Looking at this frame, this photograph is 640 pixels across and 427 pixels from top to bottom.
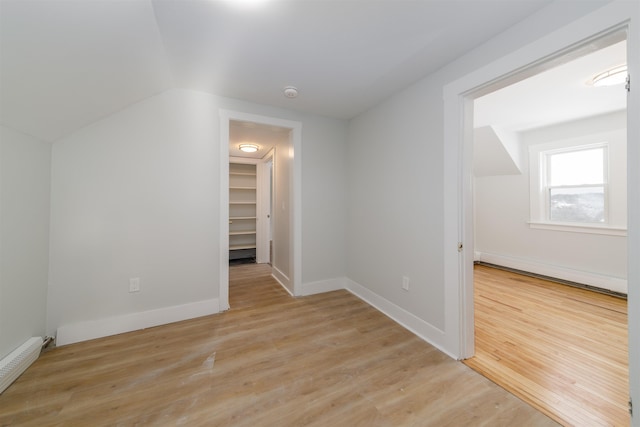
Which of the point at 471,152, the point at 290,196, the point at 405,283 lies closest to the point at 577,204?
the point at 471,152

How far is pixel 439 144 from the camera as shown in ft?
6.29

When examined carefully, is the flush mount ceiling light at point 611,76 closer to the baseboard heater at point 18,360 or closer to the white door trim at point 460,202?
the white door trim at point 460,202

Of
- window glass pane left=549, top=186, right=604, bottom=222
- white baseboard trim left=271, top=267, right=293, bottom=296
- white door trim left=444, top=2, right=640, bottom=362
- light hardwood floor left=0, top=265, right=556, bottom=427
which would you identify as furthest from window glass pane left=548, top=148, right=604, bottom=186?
white baseboard trim left=271, top=267, right=293, bottom=296

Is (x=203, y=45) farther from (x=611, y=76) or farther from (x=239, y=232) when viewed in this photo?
(x=239, y=232)

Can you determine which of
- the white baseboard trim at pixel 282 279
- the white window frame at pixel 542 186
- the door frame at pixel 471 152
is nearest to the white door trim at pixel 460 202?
the door frame at pixel 471 152

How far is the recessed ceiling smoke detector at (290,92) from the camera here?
7.53 feet

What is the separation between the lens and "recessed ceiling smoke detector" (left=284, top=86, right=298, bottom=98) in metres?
2.29

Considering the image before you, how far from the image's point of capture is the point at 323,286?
10.2 feet

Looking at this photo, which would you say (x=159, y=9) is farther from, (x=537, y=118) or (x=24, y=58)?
(x=537, y=118)

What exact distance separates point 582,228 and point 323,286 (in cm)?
382

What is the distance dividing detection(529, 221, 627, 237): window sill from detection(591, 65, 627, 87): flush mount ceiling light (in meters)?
2.02

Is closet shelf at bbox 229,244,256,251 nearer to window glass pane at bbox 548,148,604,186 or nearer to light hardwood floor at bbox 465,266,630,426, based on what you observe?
light hardwood floor at bbox 465,266,630,426

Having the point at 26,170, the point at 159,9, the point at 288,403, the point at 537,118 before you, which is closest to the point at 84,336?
the point at 26,170

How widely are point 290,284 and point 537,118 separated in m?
4.15
